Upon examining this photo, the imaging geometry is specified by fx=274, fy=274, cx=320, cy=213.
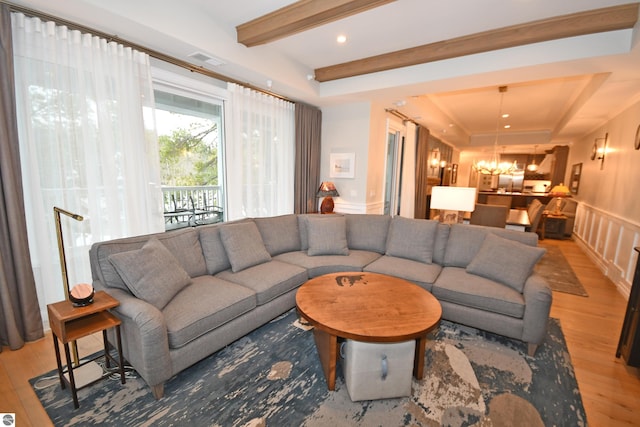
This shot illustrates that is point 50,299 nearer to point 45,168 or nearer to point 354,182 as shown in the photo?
point 45,168

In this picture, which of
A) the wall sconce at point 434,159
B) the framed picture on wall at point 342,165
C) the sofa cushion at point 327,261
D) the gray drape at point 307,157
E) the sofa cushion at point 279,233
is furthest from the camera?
the wall sconce at point 434,159

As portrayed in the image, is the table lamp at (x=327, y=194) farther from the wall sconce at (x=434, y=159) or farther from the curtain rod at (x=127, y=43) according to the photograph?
the wall sconce at (x=434, y=159)

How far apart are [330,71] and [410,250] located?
269 cm

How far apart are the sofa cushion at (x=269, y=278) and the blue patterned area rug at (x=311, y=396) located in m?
0.45

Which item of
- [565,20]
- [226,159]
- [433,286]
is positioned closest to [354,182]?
[226,159]

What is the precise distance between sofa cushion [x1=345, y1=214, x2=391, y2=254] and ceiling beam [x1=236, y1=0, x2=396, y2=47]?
2.27 metres

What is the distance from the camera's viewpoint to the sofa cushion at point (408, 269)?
8.88ft

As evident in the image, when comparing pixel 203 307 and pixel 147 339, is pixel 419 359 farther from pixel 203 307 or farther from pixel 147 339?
pixel 147 339

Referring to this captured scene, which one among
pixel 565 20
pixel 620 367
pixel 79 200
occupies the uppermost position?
pixel 565 20

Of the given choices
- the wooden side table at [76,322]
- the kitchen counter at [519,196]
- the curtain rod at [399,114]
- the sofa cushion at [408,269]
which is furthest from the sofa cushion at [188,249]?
the kitchen counter at [519,196]

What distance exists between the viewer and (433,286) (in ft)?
8.61

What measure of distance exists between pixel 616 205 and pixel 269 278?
5.37m

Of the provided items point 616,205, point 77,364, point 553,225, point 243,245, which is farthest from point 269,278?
point 553,225

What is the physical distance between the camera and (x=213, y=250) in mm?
2711
